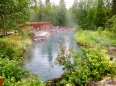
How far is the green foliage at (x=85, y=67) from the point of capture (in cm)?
626

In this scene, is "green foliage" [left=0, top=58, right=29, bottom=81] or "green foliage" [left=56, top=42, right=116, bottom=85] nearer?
"green foliage" [left=0, top=58, right=29, bottom=81]

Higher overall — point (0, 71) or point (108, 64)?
point (0, 71)

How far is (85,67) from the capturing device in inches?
256

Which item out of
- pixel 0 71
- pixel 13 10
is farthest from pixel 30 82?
pixel 13 10

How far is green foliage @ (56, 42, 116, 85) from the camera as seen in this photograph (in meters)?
6.26

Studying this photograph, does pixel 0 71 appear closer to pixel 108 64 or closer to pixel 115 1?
pixel 108 64

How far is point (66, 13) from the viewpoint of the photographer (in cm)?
3928

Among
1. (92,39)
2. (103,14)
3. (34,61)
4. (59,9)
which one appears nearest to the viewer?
(34,61)

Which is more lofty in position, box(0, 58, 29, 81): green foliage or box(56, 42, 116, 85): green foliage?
box(0, 58, 29, 81): green foliage

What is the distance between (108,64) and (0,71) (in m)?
3.94

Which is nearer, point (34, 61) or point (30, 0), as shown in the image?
point (30, 0)

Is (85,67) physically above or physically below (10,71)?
below

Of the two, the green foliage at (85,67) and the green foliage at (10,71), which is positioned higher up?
the green foliage at (10,71)

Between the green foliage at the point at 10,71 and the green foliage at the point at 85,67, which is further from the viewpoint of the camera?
the green foliage at the point at 85,67
